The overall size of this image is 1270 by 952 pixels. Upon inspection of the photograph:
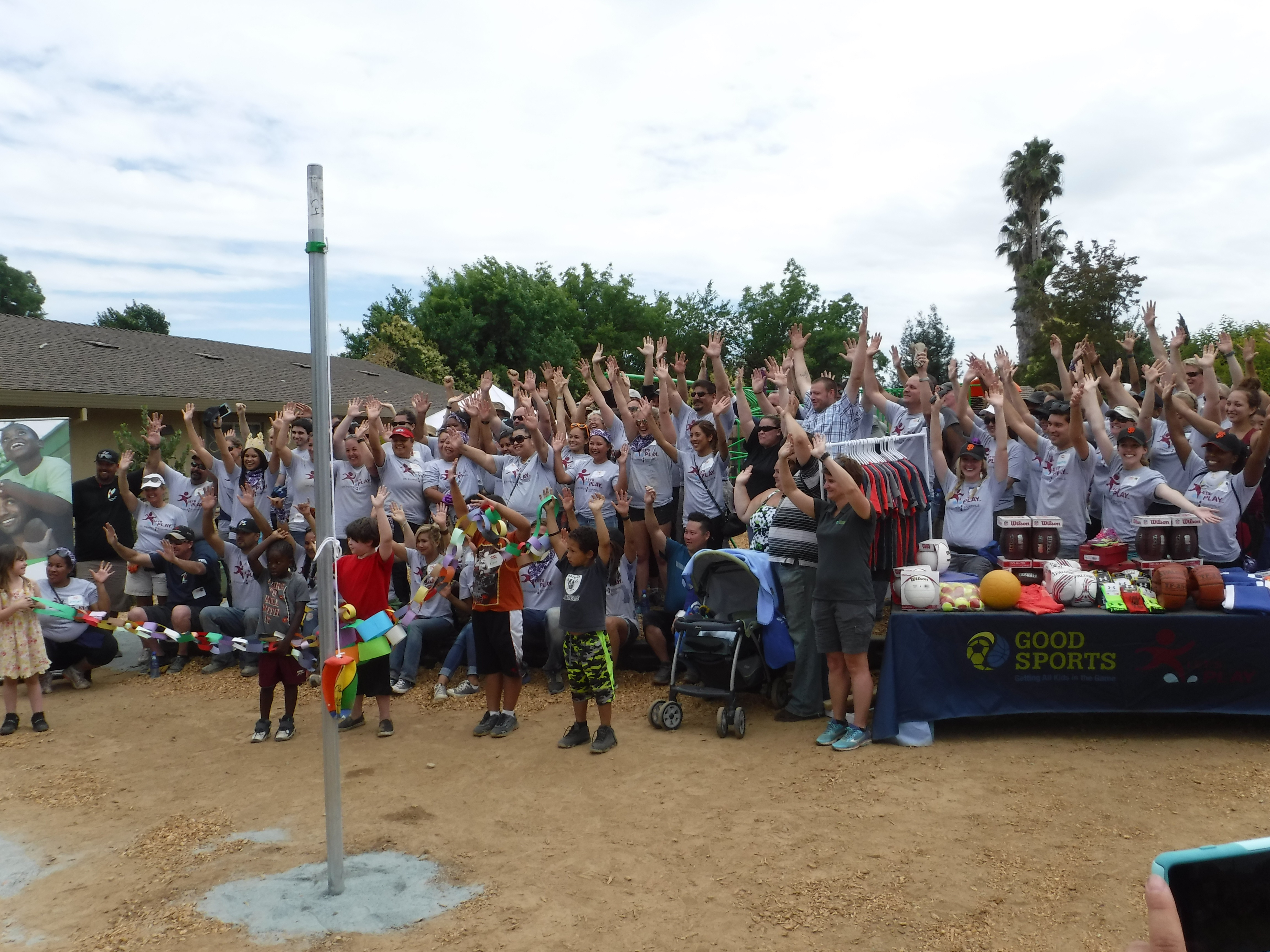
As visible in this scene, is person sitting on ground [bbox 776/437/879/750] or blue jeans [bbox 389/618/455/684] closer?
person sitting on ground [bbox 776/437/879/750]

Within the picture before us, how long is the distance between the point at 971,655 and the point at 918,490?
1365mm

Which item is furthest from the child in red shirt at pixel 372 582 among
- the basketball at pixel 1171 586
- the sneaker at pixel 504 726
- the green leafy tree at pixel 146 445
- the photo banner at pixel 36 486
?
the green leafy tree at pixel 146 445

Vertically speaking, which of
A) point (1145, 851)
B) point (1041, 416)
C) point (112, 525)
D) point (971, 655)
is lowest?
point (1145, 851)

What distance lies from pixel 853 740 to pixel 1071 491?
282 cm

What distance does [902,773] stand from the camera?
6043 millimetres

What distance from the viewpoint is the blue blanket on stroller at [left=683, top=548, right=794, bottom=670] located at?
288 inches

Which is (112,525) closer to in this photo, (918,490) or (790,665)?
(790,665)

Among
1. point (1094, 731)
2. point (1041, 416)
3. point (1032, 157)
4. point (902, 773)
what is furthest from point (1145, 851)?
point (1032, 157)

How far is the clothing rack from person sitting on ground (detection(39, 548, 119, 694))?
7177mm

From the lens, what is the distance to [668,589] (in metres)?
8.55

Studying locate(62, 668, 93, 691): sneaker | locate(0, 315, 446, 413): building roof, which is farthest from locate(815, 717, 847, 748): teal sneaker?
locate(0, 315, 446, 413): building roof

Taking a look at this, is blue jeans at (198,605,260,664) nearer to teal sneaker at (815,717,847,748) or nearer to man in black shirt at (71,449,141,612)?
man in black shirt at (71,449,141,612)

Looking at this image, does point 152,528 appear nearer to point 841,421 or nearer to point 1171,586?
point 841,421

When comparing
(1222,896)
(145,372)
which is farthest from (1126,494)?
(145,372)
